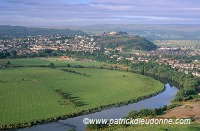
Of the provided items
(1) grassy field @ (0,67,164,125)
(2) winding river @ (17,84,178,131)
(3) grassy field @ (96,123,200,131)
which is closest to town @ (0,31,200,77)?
(1) grassy field @ (0,67,164,125)

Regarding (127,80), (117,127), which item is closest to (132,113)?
(117,127)

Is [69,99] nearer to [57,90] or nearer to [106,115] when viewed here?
[57,90]

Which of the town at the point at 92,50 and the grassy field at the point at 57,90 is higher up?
the town at the point at 92,50

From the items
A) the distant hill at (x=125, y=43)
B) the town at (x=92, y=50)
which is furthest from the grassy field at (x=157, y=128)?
the distant hill at (x=125, y=43)

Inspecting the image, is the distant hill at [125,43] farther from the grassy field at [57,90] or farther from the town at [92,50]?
the grassy field at [57,90]

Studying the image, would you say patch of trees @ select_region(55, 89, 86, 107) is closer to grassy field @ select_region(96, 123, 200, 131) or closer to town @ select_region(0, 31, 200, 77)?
grassy field @ select_region(96, 123, 200, 131)
